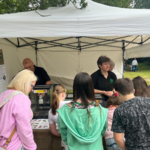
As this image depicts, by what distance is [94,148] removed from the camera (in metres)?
1.16

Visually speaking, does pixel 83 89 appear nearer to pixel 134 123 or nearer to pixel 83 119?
pixel 83 119

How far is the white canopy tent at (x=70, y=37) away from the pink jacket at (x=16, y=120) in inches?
42.6

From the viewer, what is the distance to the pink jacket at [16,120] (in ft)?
3.62

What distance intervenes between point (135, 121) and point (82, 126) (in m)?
0.42

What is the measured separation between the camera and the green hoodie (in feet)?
3.59

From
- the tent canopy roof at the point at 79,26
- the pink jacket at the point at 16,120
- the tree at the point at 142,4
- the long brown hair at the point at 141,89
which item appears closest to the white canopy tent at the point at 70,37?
the tent canopy roof at the point at 79,26

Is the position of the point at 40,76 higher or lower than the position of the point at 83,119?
lower

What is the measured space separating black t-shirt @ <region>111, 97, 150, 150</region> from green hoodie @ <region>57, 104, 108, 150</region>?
147 millimetres

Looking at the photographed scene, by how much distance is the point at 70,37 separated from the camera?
412 centimetres

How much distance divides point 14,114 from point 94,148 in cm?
Result: 74

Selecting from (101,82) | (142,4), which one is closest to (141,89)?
(101,82)

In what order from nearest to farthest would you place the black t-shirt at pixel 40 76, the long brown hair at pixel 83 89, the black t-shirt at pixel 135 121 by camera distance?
the black t-shirt at pixel 135 121 < the long brown hair at pixel 83 89 < the black t-shirt at pixel 40 76

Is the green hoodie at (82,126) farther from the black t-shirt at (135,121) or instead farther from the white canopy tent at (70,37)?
the white canopy tent at (70,37)

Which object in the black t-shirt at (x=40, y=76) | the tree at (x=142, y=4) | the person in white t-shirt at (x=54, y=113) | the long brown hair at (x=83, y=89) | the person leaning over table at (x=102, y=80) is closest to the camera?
the long brown hair at (x=83, y=89)
